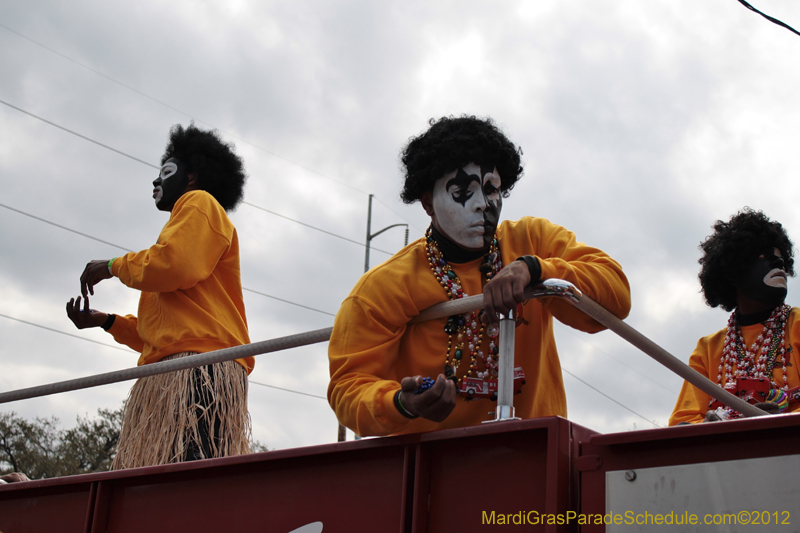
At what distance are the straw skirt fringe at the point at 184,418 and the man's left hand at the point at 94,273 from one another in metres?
0.52

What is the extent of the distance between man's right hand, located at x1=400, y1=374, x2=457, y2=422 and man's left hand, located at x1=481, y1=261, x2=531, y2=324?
0.69ft

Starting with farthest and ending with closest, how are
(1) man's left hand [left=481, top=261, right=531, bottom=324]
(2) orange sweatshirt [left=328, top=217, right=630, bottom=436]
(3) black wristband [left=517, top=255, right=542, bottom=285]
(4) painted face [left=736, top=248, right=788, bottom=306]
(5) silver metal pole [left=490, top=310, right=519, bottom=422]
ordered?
1. (4) painted face [left=736, top=248, right=788, bottom=306]
2. (2) orange sweatshirt [left=328, top=217, right=630, bottom=436]
3. (3) black wristband [left=517, top=255, right=542, bottom=285]
4. (1) man's left hand [left=481, top=261, right=531, bottom=324]
5. (5) silver metal pole [left=490, top=310, right=519, bottom=422]

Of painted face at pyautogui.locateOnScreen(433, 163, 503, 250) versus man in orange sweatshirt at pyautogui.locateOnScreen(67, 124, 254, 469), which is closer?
painted face at pyautogui.locateOnScreen(433, 163, 503, 250)

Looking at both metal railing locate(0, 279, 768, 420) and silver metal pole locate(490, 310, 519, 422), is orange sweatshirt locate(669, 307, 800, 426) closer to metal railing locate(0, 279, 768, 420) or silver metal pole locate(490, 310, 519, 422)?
metal railing locate(0, 279, 768, 420)

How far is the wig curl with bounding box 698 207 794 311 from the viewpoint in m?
4.12

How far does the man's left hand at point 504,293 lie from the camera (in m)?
1.97

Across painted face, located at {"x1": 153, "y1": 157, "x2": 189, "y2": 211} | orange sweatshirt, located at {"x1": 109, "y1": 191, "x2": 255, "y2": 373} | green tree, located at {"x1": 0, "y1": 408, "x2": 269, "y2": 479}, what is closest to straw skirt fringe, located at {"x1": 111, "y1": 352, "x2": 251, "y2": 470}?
orange sweatshirt, located at {"x1": 109, "y1": 191, "x2": 255, "y2": 373}

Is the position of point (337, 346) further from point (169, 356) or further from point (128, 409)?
point (128, 409)

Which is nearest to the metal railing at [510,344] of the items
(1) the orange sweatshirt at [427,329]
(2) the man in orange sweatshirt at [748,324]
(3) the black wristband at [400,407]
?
(1) the orange sweatshirt at [427,329]

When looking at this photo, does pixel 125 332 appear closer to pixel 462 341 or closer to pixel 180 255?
pixel 180 255

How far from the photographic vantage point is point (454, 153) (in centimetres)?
275

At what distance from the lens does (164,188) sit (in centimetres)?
422

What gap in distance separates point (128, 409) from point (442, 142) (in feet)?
6.54

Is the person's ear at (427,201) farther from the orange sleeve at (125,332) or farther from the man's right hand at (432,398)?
the orange sleeve at (125,332)
